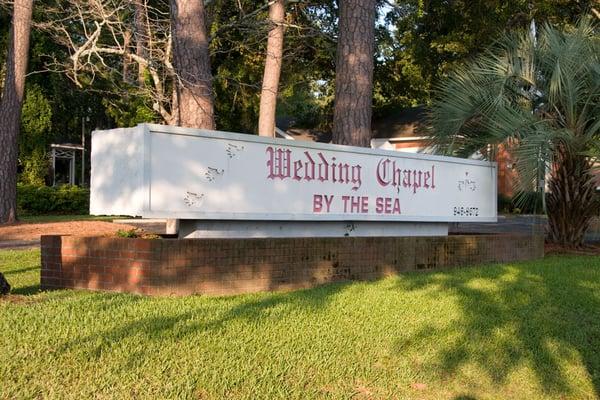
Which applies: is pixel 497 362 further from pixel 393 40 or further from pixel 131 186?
pixel 393 40

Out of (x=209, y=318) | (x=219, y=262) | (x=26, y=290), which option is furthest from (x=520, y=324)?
(x=26, y=290)

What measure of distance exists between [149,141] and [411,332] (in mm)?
3371

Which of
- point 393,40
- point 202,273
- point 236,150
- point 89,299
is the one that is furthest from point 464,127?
point 393,40

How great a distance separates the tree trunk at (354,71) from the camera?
11992mm

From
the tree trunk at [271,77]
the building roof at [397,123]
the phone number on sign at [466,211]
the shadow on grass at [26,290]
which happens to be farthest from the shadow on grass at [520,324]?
the building roof at [397,123]

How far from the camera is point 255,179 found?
8.20 metres

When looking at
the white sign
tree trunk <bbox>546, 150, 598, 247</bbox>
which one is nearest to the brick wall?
the white sign

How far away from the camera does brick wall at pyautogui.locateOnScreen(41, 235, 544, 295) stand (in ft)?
23.0

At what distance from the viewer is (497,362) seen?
5578 millimetres

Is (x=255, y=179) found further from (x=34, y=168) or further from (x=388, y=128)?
(x=388, y=128)

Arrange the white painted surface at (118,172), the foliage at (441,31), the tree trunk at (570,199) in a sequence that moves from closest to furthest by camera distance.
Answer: the white painted surface at (118,172) → the tree trunk at (570,199) → the foliage at (441,31)

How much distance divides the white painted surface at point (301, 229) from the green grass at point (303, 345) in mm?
1125

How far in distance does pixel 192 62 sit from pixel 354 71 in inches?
126

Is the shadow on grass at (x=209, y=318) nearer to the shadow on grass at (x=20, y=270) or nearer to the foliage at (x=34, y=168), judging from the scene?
the shadow on grass at (x=20, y=270)
